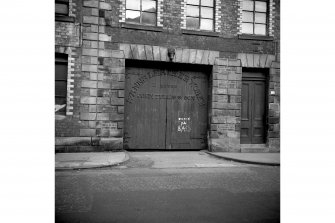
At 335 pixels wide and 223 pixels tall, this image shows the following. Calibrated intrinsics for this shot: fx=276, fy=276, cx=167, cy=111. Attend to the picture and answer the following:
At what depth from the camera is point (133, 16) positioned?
8727 mm

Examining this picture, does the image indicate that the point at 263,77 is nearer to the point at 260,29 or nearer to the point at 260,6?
the point at 260,29

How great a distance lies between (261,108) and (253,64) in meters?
1.58

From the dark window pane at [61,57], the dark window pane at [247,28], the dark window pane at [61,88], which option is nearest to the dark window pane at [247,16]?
A: the dark window pane at [247,28]

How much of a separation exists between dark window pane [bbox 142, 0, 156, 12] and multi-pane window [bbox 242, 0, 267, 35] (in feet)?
10.2

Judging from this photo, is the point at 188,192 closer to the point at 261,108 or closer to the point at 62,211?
the point at 62,211

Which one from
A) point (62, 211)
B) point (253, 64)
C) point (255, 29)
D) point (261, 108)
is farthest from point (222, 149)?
point (62, 211)

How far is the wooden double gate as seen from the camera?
8.94m

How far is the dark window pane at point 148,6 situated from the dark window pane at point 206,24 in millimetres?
1648

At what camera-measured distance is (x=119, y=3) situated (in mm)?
8500

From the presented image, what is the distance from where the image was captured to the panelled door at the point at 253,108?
9609mm

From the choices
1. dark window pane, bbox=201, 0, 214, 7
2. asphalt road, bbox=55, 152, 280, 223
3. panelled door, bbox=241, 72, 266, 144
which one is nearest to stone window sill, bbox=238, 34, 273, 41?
panelled door, bbox=241, 72, 266, 144

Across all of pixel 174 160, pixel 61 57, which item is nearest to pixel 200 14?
pixel 61 57

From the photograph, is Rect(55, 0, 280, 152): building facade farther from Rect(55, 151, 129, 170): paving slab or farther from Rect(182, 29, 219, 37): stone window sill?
Rect(55, 151, 129, 170): paving slab

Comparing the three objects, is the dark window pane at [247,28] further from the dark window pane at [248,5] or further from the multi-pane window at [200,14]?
the multi-pane window at [200,14]
